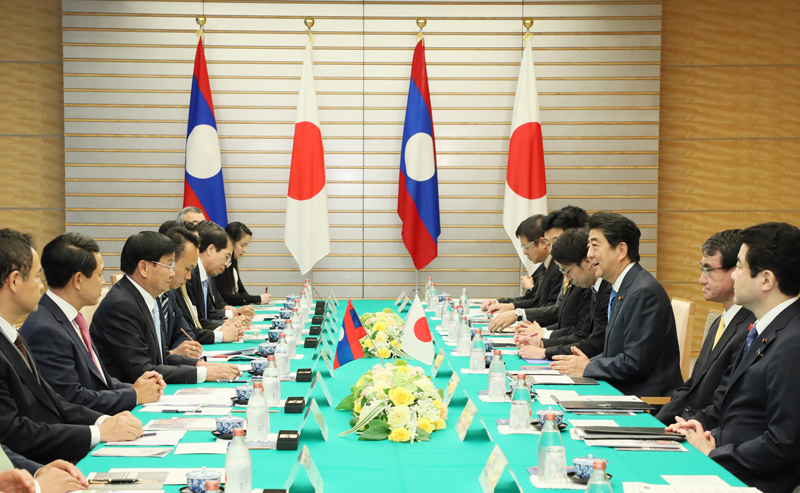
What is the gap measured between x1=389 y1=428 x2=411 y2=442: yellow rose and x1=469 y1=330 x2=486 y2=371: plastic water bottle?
111 cm

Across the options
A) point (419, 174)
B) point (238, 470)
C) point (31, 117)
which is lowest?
point (238, 470)

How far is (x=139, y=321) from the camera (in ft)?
10.5

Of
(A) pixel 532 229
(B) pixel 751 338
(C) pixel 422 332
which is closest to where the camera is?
(B) pixel 751 338

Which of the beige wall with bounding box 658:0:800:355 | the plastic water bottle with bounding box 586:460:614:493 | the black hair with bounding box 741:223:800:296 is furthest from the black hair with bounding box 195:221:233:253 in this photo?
the beige wall with bounding box 658:0:800:355

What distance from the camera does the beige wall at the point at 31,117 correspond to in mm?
7082

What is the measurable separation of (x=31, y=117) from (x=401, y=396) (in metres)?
6.47

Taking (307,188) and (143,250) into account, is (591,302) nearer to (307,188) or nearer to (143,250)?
(143,250)

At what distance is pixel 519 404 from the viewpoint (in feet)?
7.72

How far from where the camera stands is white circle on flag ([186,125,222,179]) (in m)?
6.77

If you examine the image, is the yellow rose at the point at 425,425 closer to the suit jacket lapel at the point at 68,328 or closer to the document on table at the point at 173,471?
the document on table at the point at 173,471

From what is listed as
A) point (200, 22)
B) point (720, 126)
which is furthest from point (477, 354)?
→ point (720, 126)

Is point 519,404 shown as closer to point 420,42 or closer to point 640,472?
point 640,472

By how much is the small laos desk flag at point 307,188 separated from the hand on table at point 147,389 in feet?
13.8

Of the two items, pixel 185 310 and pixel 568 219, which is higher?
pixel 568 219
